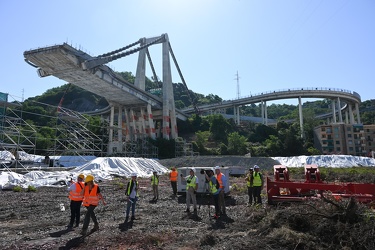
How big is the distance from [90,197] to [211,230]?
348 cm

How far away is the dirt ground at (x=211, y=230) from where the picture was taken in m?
5.57

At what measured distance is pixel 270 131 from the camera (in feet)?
231

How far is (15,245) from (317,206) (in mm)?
7276

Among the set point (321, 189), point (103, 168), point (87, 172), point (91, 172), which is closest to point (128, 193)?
point (321, 189)

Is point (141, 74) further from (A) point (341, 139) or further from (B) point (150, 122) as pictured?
(A) point (341, 139)

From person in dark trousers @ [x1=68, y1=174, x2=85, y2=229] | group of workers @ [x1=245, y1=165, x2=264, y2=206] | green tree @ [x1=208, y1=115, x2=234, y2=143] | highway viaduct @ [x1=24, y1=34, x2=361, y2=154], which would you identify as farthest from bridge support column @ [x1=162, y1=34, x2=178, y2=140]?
person in dark trousers @ [x1=68, y1=174, x2=85, y2=229]

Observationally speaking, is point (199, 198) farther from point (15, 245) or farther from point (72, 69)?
point (72, 69)

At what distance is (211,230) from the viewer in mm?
7676

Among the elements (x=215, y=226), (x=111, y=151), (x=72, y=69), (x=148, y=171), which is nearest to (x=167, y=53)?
(x=111, y=151)

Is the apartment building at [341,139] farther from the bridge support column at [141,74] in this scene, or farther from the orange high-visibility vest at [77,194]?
the orange high-visibility vest at [77,194]

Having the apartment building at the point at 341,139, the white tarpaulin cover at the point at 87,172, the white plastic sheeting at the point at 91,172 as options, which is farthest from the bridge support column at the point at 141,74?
the apartment building at the point at 341,139

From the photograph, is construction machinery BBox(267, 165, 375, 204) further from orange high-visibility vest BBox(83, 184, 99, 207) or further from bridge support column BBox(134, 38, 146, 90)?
bridge support column BBox(134, 38, 146, 90)

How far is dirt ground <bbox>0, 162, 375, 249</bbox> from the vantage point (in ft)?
18.3

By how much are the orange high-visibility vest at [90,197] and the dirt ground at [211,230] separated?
830mm
